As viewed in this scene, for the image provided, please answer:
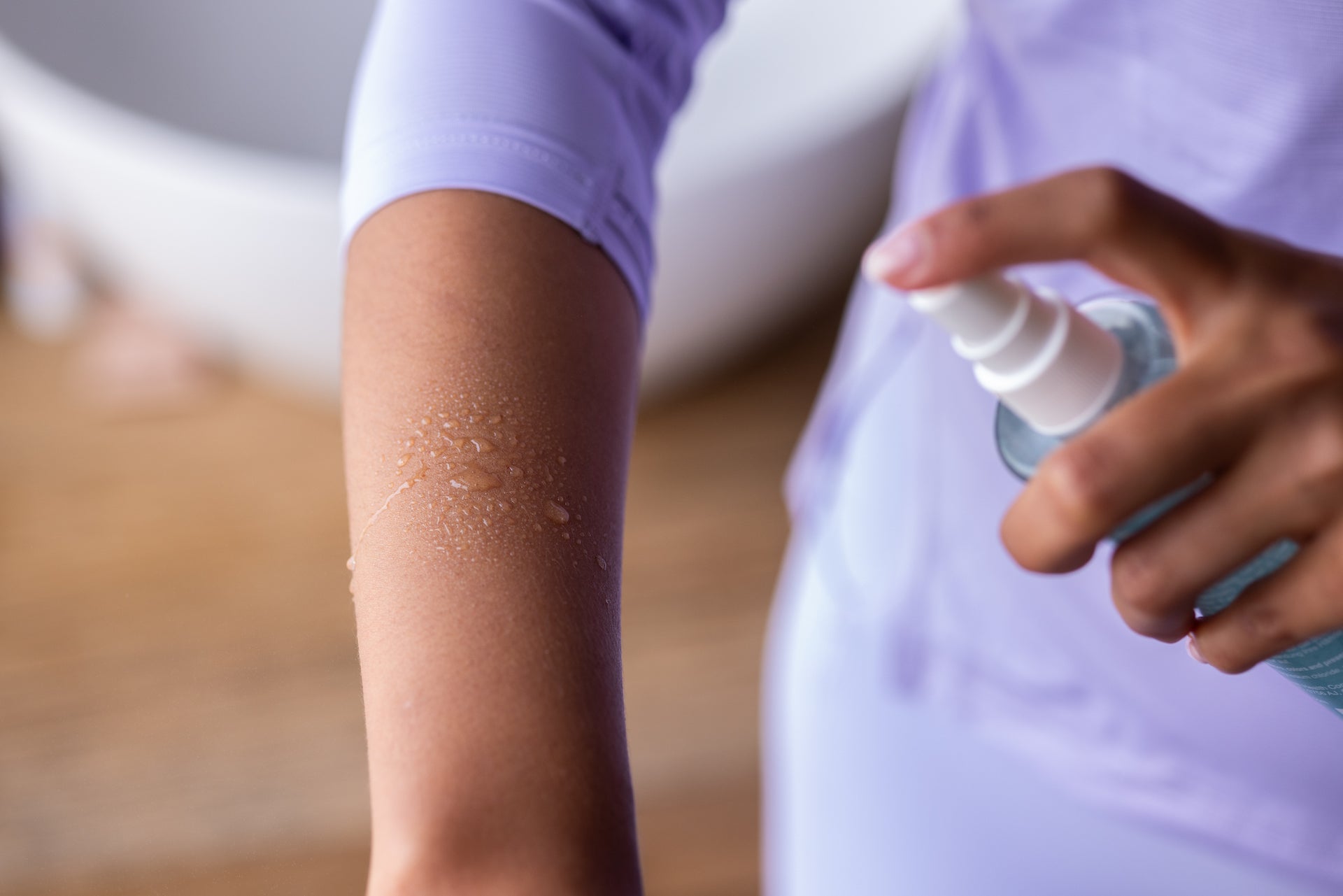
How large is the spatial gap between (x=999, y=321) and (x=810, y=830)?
1.49ft

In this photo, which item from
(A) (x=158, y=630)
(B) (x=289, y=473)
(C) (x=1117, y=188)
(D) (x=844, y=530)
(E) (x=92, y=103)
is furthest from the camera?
(B) (x=289, y=473)

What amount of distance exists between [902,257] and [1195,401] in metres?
0.07

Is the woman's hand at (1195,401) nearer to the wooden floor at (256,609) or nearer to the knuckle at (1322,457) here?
the knuckle at (1322,457)

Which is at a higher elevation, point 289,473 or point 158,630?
point 289,473

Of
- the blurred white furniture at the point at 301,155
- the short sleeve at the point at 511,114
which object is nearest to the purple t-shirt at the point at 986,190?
the short sleeve at the point at 511,114

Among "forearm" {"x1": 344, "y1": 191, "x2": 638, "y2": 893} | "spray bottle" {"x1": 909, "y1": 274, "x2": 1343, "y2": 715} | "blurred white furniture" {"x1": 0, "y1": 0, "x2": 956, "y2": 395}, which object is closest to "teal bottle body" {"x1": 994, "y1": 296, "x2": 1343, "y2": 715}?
"spray bottle" {"x1": 909, "y1": 274, "x2": 1343, "y2": 715}

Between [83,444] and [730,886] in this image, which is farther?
[83,444]

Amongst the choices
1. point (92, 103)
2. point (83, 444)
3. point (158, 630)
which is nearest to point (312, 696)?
point (158, 630)

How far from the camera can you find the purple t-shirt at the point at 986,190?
0.99 ft

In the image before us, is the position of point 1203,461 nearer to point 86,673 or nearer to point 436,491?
point 436,491

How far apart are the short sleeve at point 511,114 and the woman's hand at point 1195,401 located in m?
0.10

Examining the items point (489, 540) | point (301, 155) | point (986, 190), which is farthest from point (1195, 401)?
point (301, 155)

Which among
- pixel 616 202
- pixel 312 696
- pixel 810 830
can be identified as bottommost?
pixel 810 830

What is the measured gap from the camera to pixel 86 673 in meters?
1.03
